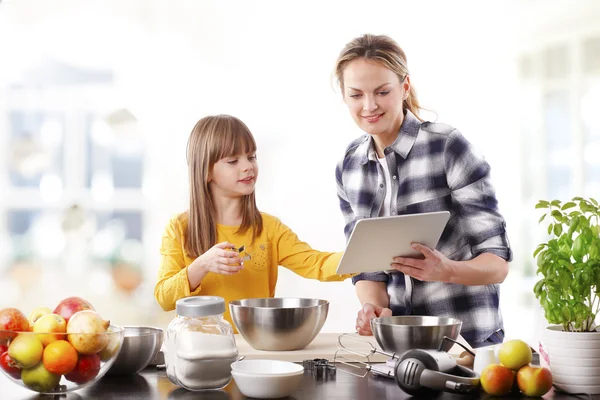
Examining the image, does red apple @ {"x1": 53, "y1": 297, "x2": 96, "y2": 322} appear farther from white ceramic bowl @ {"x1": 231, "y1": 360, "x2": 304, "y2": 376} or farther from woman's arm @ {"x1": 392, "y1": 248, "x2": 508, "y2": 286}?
woman's arm @ {"x1": 392, "y1": 248, "x2": 508, "y2": 286}

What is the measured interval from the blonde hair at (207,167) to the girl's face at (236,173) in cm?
2

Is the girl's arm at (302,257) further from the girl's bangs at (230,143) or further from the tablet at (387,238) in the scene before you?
the tablet at (387,238)

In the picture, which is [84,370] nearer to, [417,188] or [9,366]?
[9,366]

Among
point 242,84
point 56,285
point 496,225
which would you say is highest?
point 242,84

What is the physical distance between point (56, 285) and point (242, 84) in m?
1.92

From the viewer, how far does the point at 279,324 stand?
5.49ft

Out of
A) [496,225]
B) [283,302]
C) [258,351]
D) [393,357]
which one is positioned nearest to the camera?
[393,357]

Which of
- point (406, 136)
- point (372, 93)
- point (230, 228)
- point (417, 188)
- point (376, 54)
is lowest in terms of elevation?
point (230, 228)

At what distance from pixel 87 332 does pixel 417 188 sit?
1336 millimetres

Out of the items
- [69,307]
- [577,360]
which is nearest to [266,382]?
[69,307]

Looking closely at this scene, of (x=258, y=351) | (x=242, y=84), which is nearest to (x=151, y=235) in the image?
(x=242, y=84)

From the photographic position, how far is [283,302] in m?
1.85

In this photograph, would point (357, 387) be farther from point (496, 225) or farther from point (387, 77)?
point (387, 77)

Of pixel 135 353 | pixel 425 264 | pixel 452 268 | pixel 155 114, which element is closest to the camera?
pixel 135 353
